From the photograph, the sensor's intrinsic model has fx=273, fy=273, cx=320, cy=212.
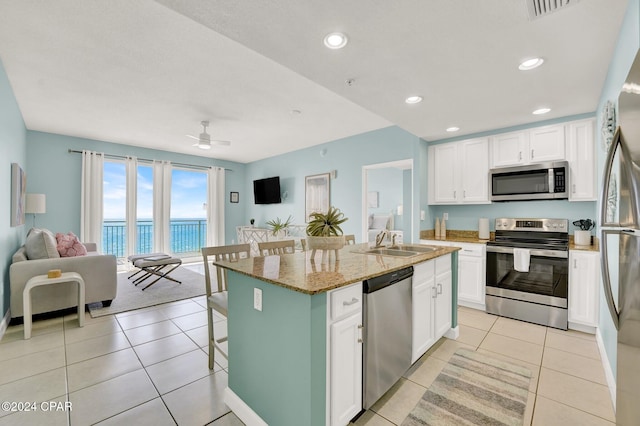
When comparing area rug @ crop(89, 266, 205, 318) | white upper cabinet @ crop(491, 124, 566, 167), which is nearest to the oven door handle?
white upper cabinet @ crop(491, 124, 566, 167)

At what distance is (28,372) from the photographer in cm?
212

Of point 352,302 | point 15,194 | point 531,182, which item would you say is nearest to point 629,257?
point 352,302

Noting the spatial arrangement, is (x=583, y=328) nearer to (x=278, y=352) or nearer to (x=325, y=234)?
(x=325, y=234)

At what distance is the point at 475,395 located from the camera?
1.92 metres

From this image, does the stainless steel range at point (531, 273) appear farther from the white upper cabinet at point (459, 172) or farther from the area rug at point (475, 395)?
the area rug at point (475, 395)

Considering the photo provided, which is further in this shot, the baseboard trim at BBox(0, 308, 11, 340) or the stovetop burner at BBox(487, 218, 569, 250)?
the stovetop burner at BBox(487, 218, 569, 250)

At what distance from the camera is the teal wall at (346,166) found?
4.19 m

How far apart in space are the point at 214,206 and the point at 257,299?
6066 millimetres

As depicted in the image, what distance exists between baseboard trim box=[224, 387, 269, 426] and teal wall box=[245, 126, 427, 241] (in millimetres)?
3212

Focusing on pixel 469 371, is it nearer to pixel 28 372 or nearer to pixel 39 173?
pixel 28 372

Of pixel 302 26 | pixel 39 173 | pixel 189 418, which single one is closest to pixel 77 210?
pixel 39 173

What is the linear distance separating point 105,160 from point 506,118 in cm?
709

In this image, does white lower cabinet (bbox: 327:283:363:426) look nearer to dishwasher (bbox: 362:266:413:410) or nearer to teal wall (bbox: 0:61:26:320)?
dishwasher (bbox: 362:266:413:410)

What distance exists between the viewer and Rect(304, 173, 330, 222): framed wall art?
555 centimetres
